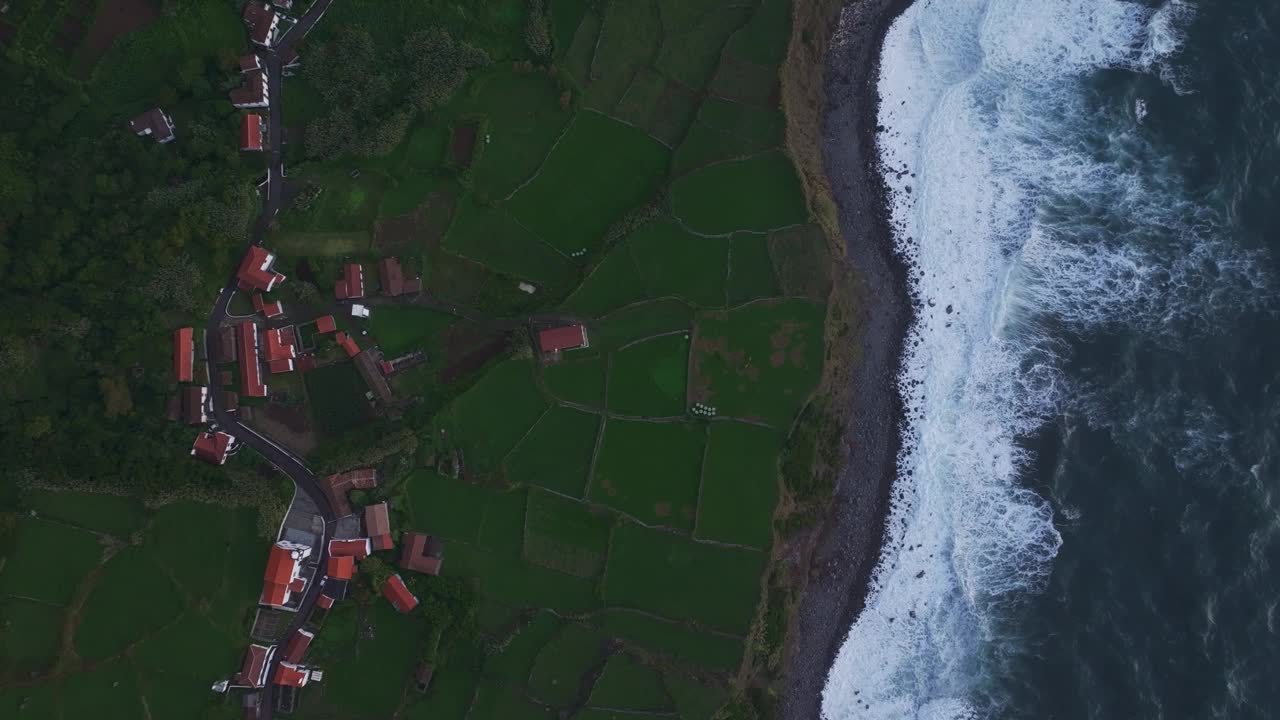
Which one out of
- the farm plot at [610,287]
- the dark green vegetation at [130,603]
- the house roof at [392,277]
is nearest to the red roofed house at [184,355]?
the dark green vegetation at [130,603]

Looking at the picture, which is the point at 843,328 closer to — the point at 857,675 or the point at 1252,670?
the point at 857,675

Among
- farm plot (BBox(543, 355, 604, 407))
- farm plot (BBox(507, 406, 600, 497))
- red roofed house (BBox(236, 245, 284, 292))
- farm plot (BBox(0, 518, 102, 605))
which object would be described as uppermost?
red roofed house (BBox(236, 245, 284, 292))

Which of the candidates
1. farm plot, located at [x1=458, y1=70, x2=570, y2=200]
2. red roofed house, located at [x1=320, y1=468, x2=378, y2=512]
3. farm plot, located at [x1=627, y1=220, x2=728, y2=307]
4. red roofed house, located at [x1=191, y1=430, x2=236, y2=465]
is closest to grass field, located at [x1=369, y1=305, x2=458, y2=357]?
red roofed house, located at [x1=320, y1=468, x2=378, y2=512]

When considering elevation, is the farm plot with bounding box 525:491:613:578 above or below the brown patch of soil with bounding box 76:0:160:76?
below

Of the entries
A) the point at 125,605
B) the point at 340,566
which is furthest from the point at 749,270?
the point at 125,605

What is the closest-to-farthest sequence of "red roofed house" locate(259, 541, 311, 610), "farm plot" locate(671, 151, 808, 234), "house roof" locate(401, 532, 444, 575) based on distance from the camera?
"red roofed house" locate(259, 541, 311, 610)
"house roof" locate(401, 532, 444, 575)
"farm plot" locate(671, 151, 808, 234)

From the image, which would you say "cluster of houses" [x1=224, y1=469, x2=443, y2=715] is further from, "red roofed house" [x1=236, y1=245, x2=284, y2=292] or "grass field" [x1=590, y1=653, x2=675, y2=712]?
"red roofed house" [x1=236, y1=245, x2=284, y2=292]

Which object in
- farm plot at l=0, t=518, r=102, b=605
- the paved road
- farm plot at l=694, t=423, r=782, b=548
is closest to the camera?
farm plot at l=0, t=518, r=102, b=605

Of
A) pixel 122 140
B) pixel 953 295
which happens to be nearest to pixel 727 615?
pixel 953 295
